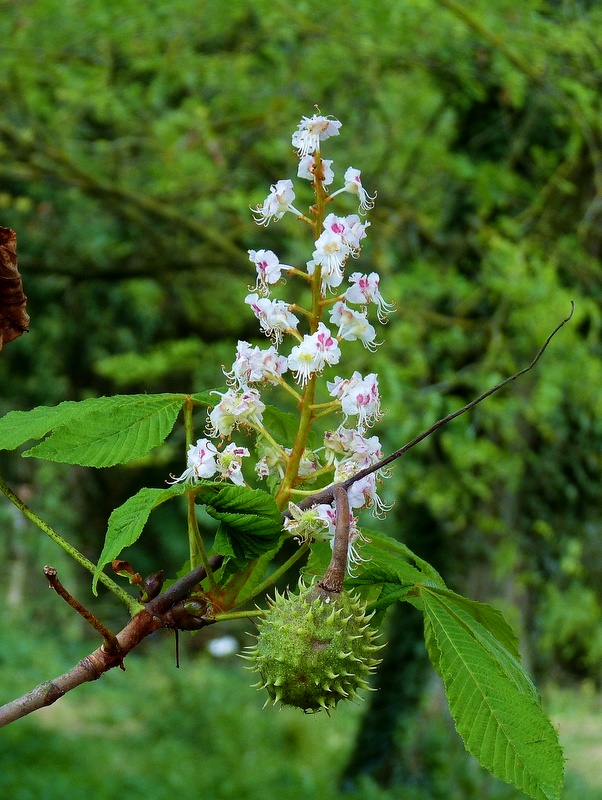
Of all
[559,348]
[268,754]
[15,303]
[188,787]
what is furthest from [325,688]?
[268,754]

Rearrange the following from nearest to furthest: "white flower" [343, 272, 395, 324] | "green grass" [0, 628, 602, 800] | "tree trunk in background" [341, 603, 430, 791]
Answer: "white flower" [343, 272, 395, 324] < "tree trunk in background" [341, 603, 430, 791] < "green grass" [0, 628, 602, 800]

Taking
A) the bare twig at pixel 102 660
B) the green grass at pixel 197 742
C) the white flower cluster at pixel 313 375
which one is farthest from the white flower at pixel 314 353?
the green grass at pixel 197 742

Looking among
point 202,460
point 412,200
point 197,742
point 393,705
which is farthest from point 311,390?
point 197,742

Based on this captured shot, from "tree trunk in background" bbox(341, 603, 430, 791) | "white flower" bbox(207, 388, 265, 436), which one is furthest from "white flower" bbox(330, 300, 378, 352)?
"tree trunk in background" bbox(341, 603, 430, 791)

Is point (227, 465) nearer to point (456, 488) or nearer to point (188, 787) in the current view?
point (456, 488)

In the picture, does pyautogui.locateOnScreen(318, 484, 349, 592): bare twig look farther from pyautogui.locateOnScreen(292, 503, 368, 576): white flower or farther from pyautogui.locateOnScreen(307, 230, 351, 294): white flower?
pyautogui.locateOnScreen(307, 230, 351, 294): white flower

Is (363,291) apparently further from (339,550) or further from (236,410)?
(339,550)

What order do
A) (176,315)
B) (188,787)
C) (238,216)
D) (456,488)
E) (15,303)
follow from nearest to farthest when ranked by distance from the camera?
(15,303)
(456,488)
(238,216)
(188,787)
(176,315)
